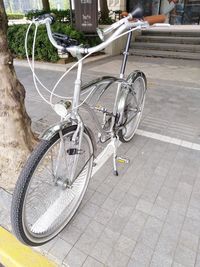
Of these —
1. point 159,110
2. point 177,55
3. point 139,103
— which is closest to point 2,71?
point 139,103

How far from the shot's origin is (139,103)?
3.13 m

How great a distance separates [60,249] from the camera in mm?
1778

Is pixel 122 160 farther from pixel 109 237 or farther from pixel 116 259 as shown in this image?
pixel 116 259

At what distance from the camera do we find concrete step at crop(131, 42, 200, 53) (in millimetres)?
7766

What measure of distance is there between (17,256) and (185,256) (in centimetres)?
122

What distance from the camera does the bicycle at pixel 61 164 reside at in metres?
1.52

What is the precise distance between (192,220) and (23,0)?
26903 millimetres

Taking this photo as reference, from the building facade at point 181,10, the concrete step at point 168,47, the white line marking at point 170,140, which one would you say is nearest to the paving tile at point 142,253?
the white line marking at point 170,140

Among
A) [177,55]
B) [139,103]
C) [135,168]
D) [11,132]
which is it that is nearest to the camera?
[11,132]

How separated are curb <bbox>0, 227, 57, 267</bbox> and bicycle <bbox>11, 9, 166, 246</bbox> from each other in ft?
0.40

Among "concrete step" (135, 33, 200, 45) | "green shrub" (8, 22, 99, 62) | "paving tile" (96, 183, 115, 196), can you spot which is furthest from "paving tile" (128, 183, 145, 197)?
"concrete step" (135, 33, 200, 45)

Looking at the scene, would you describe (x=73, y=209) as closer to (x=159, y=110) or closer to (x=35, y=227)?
(x=35, y=227)

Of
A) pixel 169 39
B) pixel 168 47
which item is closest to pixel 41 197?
pixel 168 47

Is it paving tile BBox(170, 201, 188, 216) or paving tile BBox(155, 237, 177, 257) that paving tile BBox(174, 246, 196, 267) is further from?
paving tile BBox(170, 201, 188, 216)
